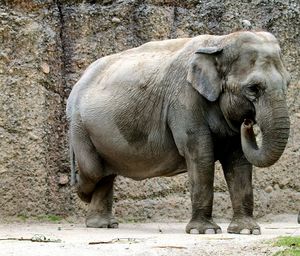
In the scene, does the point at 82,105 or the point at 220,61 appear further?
the point at 82,105

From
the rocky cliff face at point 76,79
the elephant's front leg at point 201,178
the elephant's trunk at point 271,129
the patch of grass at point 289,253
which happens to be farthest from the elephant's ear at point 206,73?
the rocky cliff face at point 76,79

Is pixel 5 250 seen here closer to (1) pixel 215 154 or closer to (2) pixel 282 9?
(1) pixel 215 154

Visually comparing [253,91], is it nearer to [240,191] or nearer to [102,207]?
[240,191]

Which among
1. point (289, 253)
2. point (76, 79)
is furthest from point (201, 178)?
point (76, 79)

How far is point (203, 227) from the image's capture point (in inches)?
292

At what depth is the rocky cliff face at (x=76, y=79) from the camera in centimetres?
991

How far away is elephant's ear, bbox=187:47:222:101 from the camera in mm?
7477

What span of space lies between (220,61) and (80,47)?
317cm

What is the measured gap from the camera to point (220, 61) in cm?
751

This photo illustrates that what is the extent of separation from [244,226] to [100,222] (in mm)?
1801

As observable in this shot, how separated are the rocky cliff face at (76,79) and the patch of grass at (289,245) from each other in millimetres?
4191

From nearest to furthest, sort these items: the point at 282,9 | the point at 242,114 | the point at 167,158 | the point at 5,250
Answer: the point at 5,250 < the point at 242,114 < the point at 167,158 < the point at 282,9

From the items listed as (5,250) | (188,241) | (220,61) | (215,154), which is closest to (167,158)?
(215,154)

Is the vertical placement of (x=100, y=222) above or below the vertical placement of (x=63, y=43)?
below
